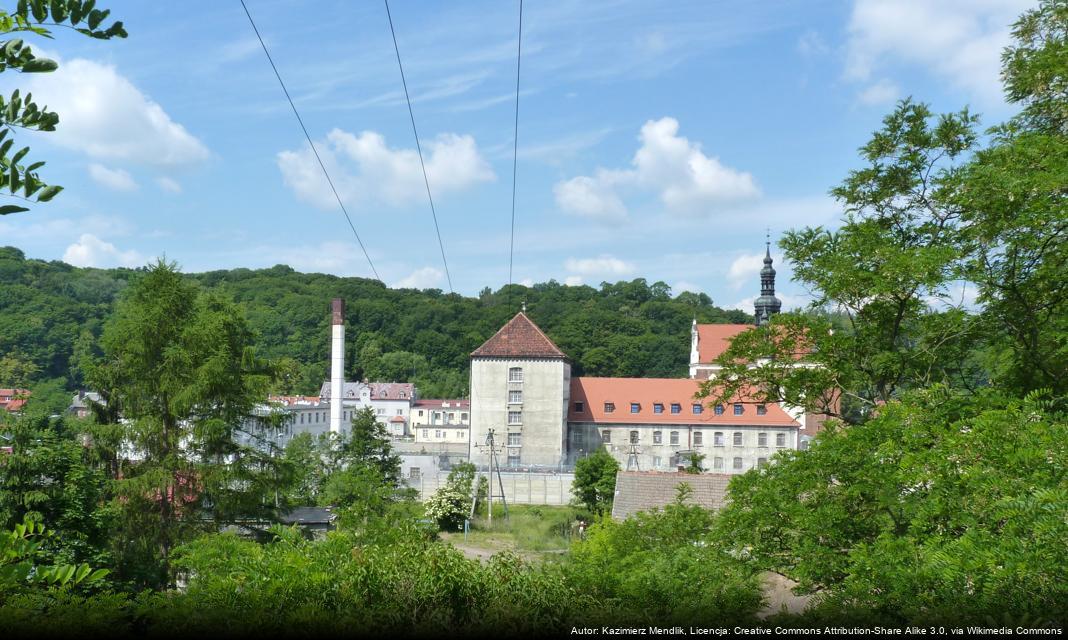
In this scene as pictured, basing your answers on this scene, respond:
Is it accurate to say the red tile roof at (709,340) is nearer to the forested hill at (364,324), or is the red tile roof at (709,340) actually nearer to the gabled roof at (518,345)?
the gabled roof at (518,345)

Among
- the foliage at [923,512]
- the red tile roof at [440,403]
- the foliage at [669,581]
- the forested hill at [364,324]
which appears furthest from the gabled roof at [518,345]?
the forested hill at [364,324]

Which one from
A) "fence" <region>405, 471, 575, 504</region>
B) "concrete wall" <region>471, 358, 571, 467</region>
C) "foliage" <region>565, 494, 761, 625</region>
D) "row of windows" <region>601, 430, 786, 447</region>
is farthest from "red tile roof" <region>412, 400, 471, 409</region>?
"foliage" <region>565, 494, 761, 625</region>

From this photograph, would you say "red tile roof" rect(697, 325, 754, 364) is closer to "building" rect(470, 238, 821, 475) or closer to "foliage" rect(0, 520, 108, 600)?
"building" rect(470, 238, 821, 475)

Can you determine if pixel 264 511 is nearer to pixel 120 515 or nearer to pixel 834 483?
pixel 120 515

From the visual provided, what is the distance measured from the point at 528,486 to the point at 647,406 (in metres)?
14.0

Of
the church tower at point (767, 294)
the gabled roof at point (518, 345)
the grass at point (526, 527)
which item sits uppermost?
the church tower at point (767, 294)

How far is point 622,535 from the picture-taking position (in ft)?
33.0

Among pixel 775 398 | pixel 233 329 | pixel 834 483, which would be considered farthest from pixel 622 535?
pixel 233 329

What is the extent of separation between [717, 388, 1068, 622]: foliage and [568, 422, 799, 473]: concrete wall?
51574mm

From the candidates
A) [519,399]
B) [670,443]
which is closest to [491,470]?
[519,399]

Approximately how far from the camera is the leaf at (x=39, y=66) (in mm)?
3176

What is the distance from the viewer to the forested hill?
9831 cm

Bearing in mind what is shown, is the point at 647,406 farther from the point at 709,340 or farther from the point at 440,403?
the point at 440,403

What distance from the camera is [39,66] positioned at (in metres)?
3.20
